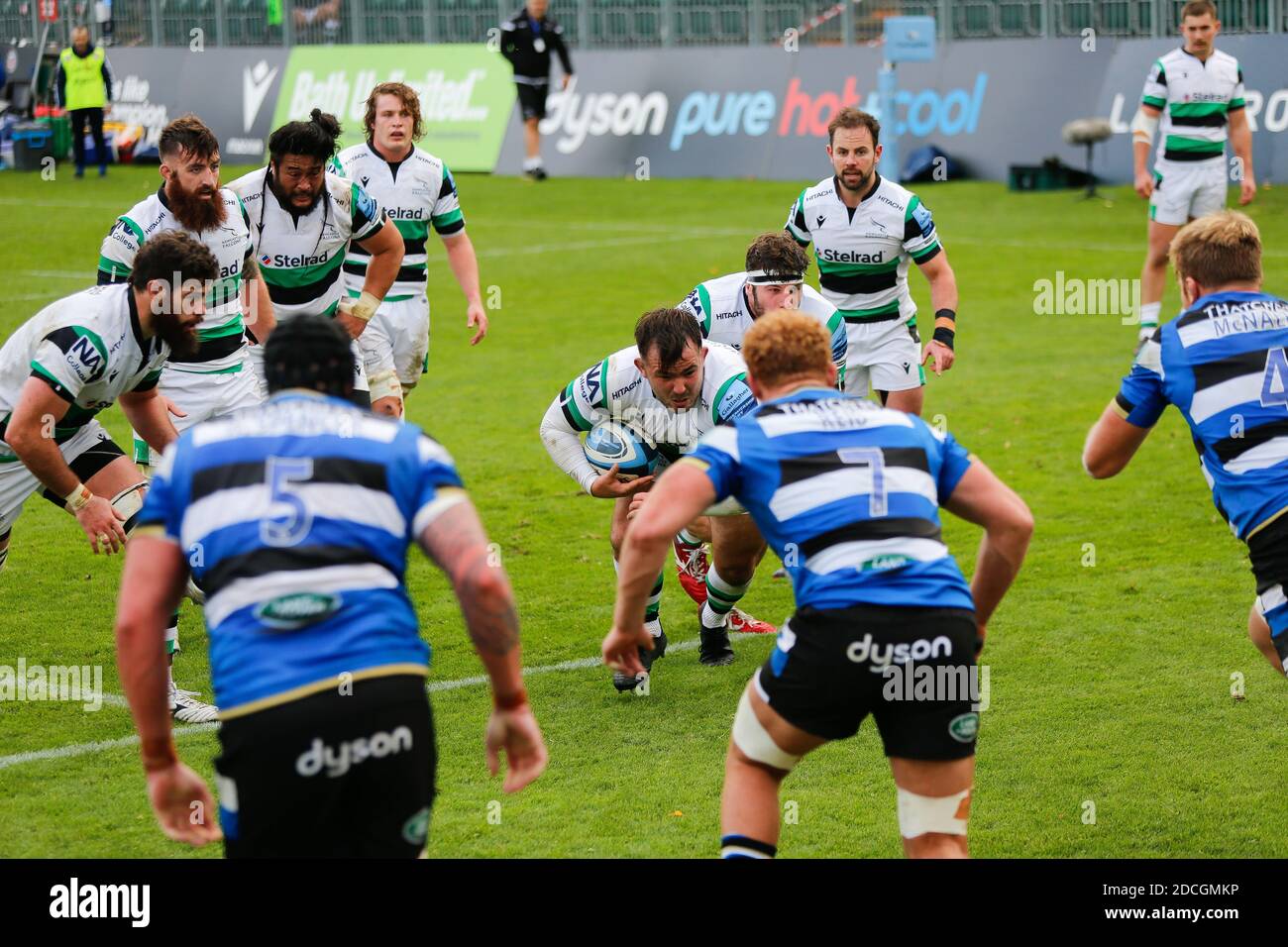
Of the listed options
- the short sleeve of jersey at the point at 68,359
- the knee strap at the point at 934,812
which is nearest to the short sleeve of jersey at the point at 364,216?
the short sleeve of jersey at the point at 68,359

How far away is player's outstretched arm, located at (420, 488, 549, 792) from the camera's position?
3953mm

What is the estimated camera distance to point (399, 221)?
32.8ft

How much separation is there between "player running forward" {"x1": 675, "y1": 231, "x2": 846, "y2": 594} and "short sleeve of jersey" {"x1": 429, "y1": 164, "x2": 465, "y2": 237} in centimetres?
240

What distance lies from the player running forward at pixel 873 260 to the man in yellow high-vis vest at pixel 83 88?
828 inches

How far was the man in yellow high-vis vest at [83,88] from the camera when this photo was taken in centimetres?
2741

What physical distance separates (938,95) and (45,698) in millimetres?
20199

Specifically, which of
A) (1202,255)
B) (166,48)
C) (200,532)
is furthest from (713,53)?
(200,532)

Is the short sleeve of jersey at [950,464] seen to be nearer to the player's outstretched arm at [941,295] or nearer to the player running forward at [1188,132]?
the player's outstretched arm at [941,295]

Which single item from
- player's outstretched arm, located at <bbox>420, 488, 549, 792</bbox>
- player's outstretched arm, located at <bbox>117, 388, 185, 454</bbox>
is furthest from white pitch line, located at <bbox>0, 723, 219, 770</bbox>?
player's outstretched arm, located at <bbox>420, 488, 549, 792</bbox>

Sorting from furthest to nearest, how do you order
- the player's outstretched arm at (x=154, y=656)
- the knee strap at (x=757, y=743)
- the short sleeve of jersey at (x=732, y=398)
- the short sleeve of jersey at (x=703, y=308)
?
1. the short sleeve of jersey at (x=703, y=308)
2. the short sleeve of jersey at (x=732, y=398)
3. the knee strap at (x=757, y=743)
4. the player's outstretched arm at (x=154, y=656)

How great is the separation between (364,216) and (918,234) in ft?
10.2

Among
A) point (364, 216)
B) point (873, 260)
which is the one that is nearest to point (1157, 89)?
point (873, 260)

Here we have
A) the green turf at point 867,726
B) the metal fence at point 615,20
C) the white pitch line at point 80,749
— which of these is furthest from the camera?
the metal fence at point 615,20

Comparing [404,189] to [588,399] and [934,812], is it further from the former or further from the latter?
[934,812]
